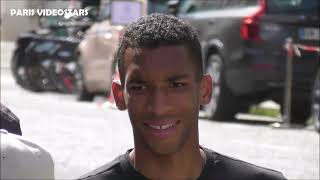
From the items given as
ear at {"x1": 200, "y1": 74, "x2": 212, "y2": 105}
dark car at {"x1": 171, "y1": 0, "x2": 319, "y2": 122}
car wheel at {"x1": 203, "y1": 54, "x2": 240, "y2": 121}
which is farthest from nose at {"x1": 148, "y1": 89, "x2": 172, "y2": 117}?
car wheel at {"x1": 203, "y1": 54, "x2": 240, "y2": 121}

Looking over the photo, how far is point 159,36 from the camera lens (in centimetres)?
204

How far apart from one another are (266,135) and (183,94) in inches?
305

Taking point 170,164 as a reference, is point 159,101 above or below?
above

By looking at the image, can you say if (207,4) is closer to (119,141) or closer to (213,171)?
(119,141)

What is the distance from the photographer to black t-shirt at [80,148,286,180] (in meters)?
2.12

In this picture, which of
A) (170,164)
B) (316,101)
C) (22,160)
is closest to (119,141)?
(316,101)

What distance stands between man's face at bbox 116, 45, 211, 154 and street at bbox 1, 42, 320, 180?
150 inches

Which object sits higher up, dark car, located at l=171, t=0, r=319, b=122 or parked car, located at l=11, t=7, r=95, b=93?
dark car, located at l=171, t=0, r=319, b=122

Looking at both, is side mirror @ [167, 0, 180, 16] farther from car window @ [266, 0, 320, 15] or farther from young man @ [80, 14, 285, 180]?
young man @ [80, 14, 285, 180]

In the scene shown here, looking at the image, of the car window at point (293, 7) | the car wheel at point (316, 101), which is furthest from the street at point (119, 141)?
the car window at point (293, 7)

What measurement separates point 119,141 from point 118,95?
20.9 ft

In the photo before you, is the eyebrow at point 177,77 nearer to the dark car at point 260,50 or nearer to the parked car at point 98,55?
the dark car at point 260,50

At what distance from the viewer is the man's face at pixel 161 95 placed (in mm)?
2008

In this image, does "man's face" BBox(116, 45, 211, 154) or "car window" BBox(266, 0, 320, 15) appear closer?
"man's face" BBox(116, 45, 211, 154)
